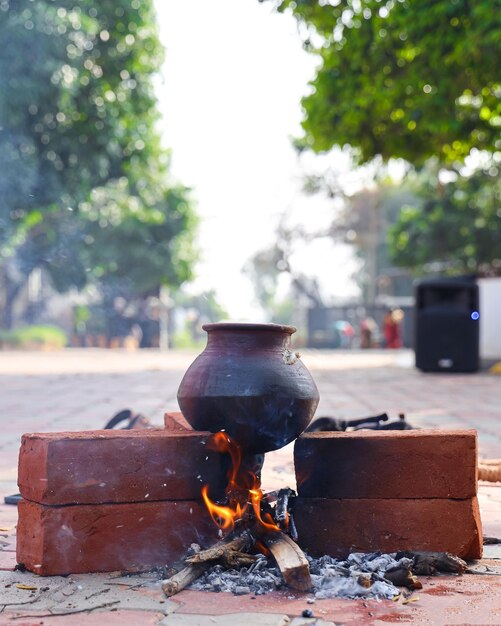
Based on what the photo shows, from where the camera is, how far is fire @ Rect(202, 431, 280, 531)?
9.49 feet

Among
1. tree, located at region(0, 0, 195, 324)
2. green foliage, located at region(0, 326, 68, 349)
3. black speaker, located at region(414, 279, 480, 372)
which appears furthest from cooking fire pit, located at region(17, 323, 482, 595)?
green foliage, located at region(0, 326, 68, 349)

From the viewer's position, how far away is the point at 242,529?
289 centimetres

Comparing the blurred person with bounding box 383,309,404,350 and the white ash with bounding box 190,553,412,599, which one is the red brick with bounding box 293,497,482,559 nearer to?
the white ash with bounding box 190,553,412,599

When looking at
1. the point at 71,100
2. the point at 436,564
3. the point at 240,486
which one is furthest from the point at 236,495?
the point at 71,100

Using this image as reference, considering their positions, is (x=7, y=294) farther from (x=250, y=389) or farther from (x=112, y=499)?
(x=250, y=389)

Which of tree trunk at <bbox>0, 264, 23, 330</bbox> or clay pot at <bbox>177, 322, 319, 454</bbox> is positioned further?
tree trunk at <bbox>0, 264, 23, 330</bbox>

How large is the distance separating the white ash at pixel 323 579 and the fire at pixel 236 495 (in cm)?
16

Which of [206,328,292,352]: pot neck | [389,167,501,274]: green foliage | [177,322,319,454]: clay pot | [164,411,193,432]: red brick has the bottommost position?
[164,411,193,432]: red brick

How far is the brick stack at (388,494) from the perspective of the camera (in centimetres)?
302

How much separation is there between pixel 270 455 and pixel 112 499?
2344mm

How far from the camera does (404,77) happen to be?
37.6ft

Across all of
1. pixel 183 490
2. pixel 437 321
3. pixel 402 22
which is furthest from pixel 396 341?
pixel 183 490

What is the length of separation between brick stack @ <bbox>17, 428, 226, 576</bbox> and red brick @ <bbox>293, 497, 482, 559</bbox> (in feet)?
1.18

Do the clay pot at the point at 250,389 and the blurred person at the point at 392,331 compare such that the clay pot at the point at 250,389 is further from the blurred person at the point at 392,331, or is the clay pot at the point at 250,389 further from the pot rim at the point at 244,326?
the blurred person at the point at 392,331
